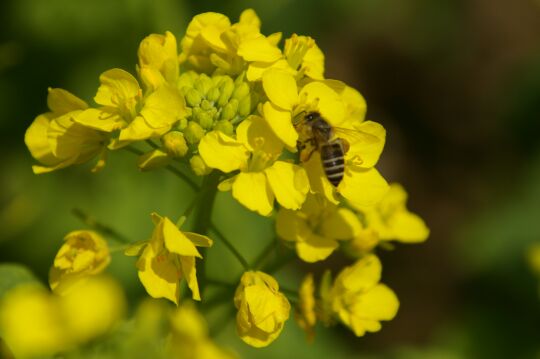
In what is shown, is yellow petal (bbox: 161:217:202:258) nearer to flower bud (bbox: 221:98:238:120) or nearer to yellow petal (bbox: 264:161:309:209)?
yellow petal (bbox: 264:161:309:209)

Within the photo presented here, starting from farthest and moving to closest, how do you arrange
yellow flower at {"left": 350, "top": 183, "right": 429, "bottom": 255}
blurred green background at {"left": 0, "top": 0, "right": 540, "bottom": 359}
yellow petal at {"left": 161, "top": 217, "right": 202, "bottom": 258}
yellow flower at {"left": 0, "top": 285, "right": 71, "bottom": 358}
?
blurred green background at {"left": 0, "top": 0, "right": 540, "bottom": 359}, yellow flower at {"left": 350, "top": 183, "right": 429, "bottom": 255}, yellow flower at {"left": 0, "top": 285, "right": 71, "bottom": 358}, yellow petal at {"left": 161, "top": 217, "right": 202, "bottom": 258}

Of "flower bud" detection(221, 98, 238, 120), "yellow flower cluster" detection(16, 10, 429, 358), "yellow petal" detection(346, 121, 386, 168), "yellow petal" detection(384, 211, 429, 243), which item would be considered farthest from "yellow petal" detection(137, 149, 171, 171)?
"yellow petal" detection(384, 211, 429, 243)

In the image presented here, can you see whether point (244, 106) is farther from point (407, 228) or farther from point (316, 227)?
point (407, 228)

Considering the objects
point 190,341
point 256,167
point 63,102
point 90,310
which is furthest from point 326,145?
point 90,310

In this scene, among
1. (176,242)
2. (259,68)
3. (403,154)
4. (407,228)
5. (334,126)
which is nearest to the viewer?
(176,242)

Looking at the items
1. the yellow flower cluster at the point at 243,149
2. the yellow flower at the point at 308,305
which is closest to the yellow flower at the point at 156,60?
the yellow flower cluster at the point at 243,149

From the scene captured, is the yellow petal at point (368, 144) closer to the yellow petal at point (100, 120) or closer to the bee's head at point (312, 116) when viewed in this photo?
the bee's head at point (312, 116)
